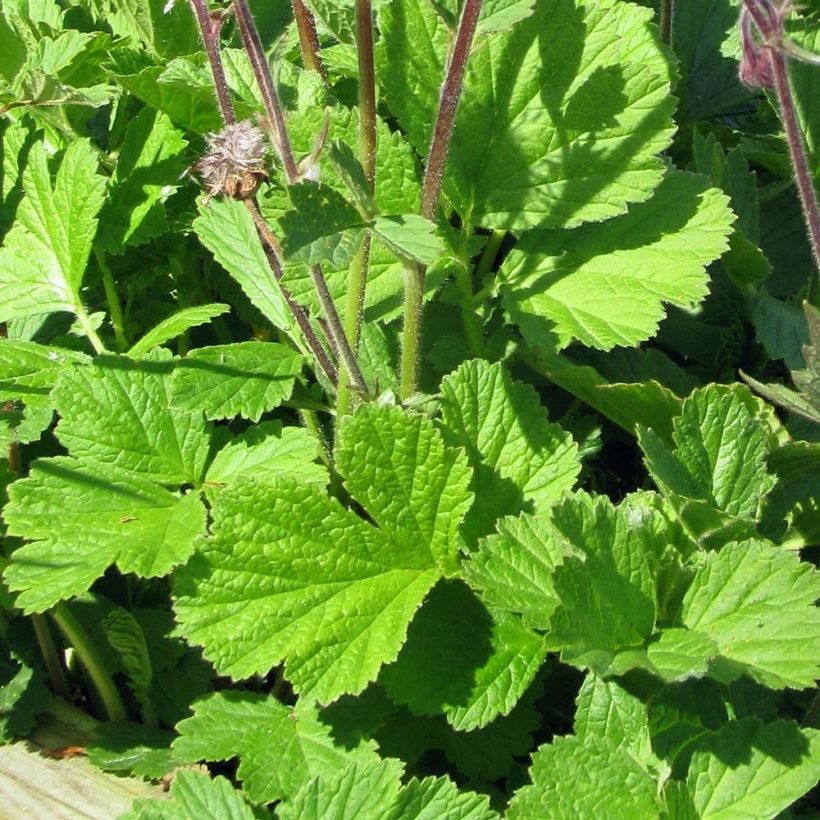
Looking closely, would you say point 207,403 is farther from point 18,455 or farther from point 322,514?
point 18,455

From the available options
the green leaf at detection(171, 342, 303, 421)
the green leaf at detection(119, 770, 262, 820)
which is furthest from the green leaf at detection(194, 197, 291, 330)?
the green leaf at detection(119, 770, 262, 820)

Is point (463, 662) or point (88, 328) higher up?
point (88, 328)

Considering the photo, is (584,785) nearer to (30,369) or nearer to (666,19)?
(30,369)

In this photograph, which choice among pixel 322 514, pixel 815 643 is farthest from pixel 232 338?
pixel 815 643

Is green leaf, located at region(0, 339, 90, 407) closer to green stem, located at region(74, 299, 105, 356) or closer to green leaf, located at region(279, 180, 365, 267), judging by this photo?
green stem, located at region(74, 299, 105, 356)

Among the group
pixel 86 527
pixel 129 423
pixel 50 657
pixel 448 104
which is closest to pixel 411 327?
pixel 448 104

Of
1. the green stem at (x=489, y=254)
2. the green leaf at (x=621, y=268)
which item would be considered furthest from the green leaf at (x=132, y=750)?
the green stem at (x=489, y=254)
